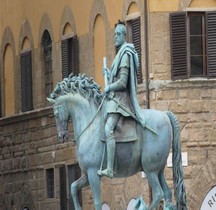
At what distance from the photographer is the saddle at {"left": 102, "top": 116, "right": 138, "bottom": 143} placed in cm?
3028

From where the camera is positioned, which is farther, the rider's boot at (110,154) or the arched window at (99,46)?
the arched window at (99,46)

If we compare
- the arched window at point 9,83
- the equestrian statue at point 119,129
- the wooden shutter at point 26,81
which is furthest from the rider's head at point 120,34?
the arched window at point 9,83

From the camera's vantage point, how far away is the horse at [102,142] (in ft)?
99.9

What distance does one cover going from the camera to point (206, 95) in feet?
149

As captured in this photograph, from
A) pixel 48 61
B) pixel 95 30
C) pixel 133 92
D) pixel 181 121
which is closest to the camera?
pixel 133 92

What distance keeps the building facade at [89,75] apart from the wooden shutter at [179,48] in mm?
24

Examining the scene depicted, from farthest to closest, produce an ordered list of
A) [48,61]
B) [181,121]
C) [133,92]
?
[48,61], [181,121], [133,92]

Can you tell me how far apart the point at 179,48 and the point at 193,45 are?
352 millimetres

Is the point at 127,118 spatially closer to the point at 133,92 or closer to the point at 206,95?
the point at 133,92

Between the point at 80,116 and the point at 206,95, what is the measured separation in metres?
14.8

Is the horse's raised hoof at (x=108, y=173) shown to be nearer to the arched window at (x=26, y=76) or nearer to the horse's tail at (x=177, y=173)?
the horse's tail at (x=177, y=173)

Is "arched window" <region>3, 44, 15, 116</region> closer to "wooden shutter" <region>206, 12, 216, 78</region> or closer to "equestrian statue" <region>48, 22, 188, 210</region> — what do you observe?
"wooden shutter" <region>206, 12, 216, 78</region>

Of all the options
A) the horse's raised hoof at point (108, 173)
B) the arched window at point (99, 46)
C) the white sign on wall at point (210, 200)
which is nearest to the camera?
the horse's raised hoof at point (108, 173)

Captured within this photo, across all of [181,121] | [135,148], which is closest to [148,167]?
[135,148]
